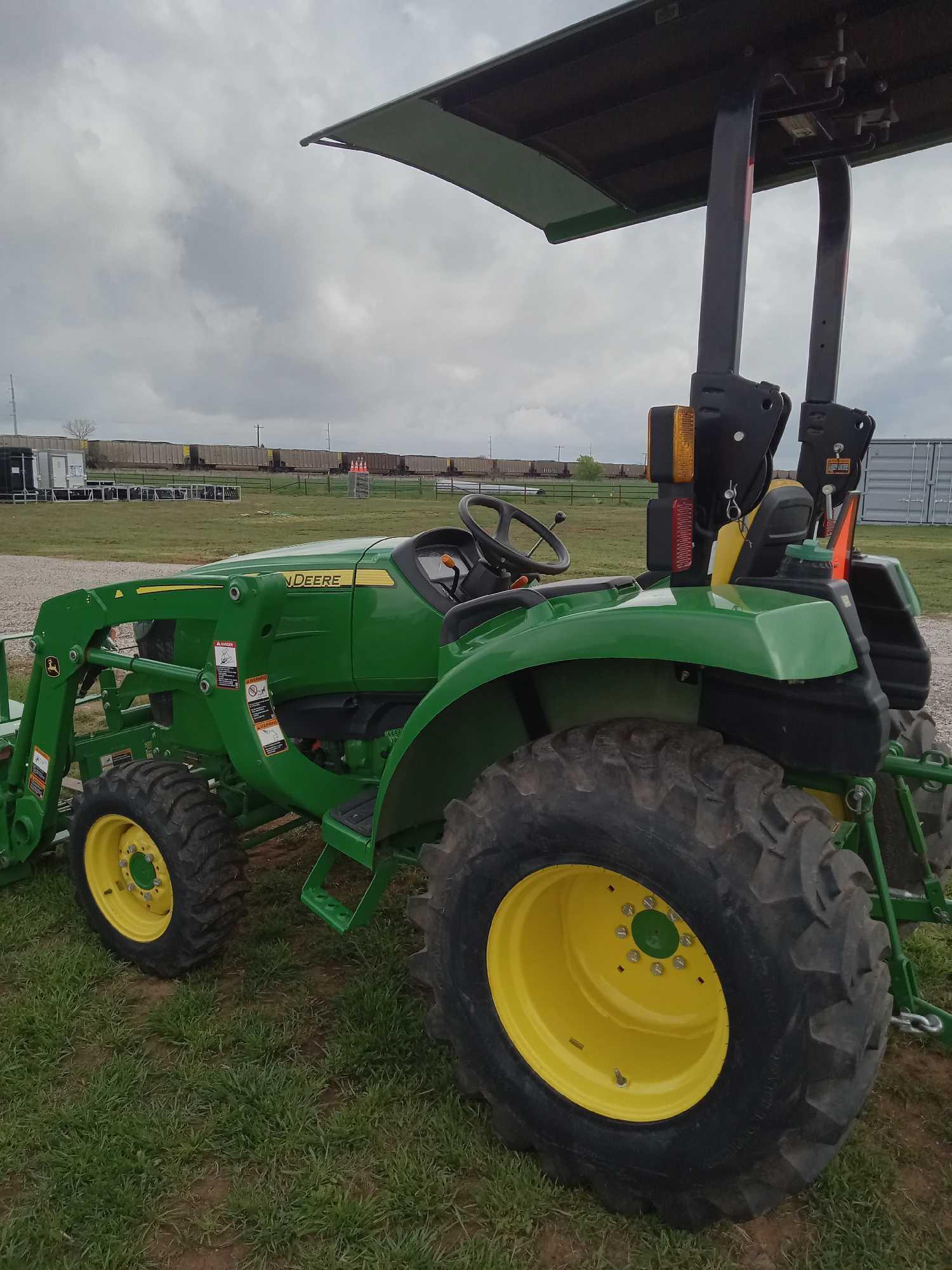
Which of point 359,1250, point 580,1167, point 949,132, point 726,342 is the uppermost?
point 949,132

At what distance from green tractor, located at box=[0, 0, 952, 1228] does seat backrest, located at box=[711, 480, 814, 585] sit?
0.01m

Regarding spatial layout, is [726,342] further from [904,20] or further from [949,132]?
[949,132]

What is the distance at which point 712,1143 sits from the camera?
1840mm

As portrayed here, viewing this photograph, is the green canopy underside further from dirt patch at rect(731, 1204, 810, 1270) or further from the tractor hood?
dirt patch at rect(731, 1204, 810, 1270)

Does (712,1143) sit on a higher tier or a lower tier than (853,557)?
lower

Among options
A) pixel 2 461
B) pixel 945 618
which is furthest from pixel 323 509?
pixel 945 618

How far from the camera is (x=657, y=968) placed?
2.12 m

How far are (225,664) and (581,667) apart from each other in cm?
130

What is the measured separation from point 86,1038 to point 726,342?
268 cm

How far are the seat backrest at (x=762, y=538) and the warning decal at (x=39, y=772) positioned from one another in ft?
8.52

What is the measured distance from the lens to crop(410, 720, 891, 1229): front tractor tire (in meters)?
1.75

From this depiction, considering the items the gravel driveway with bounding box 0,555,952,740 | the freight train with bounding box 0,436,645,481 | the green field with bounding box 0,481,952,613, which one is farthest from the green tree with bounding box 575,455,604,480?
the gravel driveway with bounding box 0,555,952,740

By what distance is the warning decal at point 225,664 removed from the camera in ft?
9.64

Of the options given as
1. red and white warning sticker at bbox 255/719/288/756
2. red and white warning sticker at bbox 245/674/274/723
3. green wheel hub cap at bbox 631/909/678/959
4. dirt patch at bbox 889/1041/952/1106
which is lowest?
dirt patch at bbox 889/1041/952/1106
